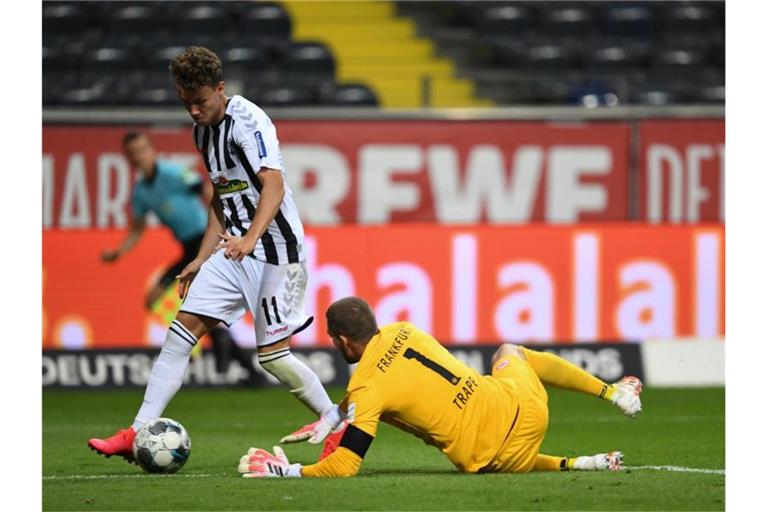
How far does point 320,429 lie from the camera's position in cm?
802

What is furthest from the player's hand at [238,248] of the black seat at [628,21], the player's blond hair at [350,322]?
the black seat at [628,21]

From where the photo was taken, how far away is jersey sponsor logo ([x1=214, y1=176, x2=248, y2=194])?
318 inches

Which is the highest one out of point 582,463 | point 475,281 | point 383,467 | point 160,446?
point 475,281

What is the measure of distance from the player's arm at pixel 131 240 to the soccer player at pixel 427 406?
6103 mm

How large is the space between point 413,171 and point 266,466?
7.80m

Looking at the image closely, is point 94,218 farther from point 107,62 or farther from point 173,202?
point 107,62

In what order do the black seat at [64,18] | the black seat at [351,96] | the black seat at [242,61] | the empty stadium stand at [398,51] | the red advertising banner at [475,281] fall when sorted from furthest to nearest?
the black seat at [64,18] < the black seat at [242,61] < the empty stadium stand at [398,51] < the black seat at [351,96] < the red advertising banner at [475,281]

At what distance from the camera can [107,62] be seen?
1734cm

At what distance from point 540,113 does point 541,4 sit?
4413 millimetres

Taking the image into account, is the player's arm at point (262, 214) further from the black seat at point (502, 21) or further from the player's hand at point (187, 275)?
the black seat at point (502, 21)

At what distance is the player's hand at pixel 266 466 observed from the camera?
7383 millimetres

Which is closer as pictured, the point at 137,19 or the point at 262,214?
the point at 262,214

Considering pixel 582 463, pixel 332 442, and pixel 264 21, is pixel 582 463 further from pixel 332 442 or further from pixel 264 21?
pixel 264 21

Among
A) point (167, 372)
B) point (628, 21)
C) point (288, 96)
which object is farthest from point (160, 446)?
point (628, 21)
